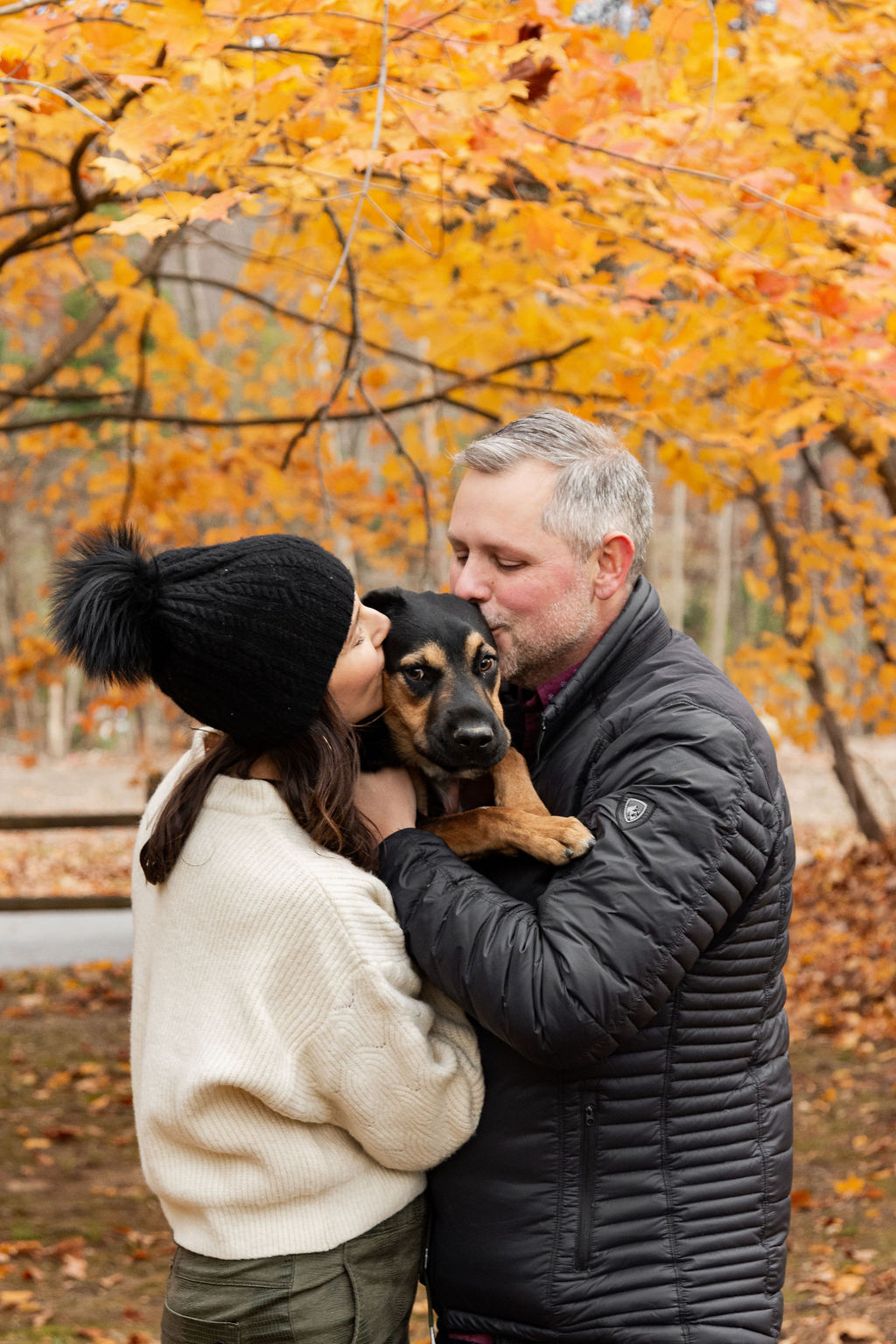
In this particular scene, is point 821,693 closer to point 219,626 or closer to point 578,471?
point 578,471

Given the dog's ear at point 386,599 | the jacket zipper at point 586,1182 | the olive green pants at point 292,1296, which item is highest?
the dog's ear at point 386,599

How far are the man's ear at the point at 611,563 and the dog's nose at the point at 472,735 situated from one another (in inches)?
18.0

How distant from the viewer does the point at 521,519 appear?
2.42 meters

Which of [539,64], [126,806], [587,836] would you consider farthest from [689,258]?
[126,806]

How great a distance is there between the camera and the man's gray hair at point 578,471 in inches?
95.3

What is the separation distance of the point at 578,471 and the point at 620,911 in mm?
919

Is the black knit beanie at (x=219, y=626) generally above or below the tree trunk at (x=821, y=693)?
above

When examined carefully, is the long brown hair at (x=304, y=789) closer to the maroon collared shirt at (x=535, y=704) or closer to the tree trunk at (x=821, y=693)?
the maroon collared shirt at (x=535, y=704)

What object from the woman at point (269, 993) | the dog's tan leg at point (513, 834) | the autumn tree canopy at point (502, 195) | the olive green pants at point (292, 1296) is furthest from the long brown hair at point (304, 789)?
the autumn tree canopy at point (502, 195)

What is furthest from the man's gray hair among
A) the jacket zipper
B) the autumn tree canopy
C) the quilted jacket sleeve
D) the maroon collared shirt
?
the jacket zipper

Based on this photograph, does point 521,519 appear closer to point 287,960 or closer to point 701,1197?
point 287,960

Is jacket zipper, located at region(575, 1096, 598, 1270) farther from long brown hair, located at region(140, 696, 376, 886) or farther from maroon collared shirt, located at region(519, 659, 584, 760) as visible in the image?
maroon collared shirt, located at region(519, 659, 584, 760)

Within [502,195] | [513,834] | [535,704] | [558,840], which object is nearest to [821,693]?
[502,195]

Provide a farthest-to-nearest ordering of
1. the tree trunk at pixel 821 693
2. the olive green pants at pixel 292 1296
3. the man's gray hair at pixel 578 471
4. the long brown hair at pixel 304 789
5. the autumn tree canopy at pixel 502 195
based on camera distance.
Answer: the tree trunk at pixel 821 693 < the autumn tree canopy at pixel 502 195 < the man's gray hair at pixel 578 471 < the long brown hair at pixel 304 789 < the olive green pants at pixel 292 1296
